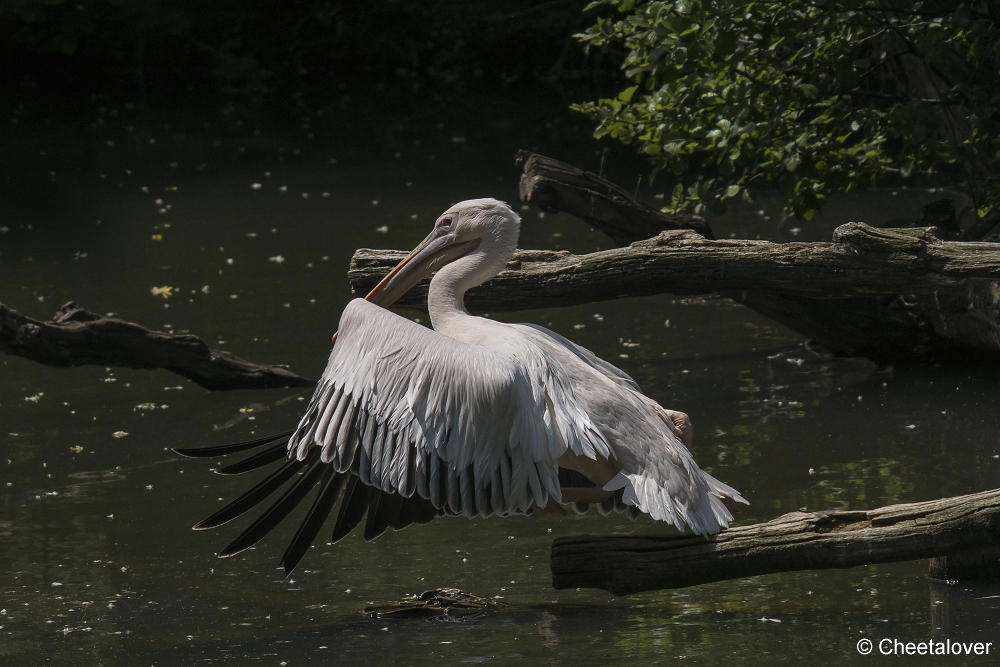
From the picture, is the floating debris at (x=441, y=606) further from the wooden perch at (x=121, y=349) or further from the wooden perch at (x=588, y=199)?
the wooden perch at (x=121, y=349)

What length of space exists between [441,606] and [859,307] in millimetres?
3175

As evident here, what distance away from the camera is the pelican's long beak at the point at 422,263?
4.78m

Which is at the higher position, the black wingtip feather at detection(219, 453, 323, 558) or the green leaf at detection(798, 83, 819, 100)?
the green leaf at detection(798, 83, 819, 100)

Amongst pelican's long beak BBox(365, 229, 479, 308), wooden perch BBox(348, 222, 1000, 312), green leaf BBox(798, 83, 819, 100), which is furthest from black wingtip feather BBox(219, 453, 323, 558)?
green leaf BBox(798, 83, 819, 100)

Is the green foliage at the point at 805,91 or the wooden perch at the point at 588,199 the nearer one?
the green foliage at the point at 805,91

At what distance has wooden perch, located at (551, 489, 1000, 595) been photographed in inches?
136

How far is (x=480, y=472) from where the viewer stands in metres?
3.72

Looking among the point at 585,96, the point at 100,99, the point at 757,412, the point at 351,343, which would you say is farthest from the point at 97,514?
the point at 100,99

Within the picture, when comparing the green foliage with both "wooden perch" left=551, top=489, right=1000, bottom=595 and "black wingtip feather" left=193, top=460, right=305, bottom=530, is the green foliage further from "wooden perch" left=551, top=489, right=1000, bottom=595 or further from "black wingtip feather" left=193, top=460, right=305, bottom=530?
"black wingtip feather" left=193, top=460, right=305, bottom=530

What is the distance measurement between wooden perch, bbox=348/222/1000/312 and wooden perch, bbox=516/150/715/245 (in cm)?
72

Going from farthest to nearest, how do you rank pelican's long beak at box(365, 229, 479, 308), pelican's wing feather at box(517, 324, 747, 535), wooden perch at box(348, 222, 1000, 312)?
wooden perch at box(348, 222, 1000, 312)
pelican's long beak at box(365, 229, 479, 308)
pelican's wing feather at box(517, 324, 747, 535)

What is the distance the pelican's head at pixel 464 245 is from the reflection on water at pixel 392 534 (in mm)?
1018

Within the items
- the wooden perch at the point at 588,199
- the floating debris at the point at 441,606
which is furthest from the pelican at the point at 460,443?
the wooden perch at the point at 588,199

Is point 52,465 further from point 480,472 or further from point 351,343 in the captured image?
Result: point 480,472
